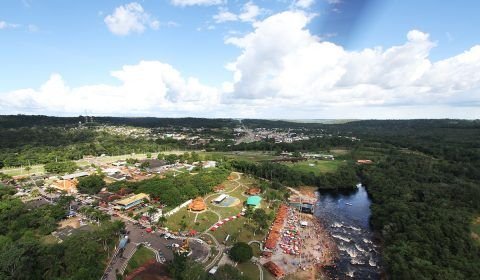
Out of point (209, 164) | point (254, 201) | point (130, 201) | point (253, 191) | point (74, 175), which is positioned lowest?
point (253, 191)

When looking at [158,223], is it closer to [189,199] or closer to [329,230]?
[189,199]

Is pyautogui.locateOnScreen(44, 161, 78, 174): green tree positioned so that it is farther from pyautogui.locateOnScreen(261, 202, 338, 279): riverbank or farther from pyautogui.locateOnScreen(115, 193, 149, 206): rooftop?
pyautogui.locateOnScreen(261, 202, 338, 279): riverbank

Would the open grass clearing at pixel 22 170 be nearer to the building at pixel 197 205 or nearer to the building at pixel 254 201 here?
the building at pixel 197 205

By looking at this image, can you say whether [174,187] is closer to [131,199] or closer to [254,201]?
[131,199]

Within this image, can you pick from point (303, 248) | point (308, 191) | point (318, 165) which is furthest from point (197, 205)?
point (318, 165)

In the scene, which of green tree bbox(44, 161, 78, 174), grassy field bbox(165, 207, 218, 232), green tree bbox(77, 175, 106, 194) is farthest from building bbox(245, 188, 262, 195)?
green tree bbox(44, 161, 78, 174)

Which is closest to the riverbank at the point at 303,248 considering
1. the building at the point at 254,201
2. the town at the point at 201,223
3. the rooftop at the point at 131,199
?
the town at the point at 201,223
